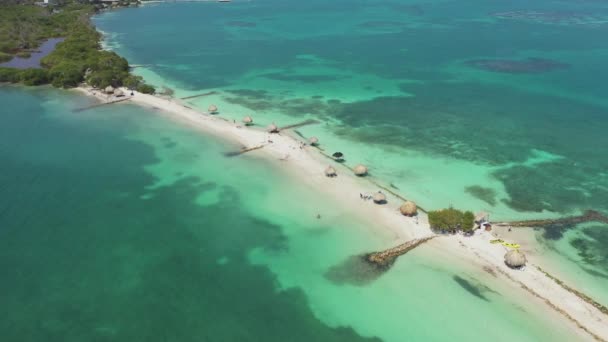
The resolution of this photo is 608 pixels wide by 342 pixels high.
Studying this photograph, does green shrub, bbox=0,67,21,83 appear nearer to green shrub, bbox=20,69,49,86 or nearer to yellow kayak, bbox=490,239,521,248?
green shrub, bbox=20,69,49,86

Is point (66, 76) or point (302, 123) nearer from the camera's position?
point (302, 123)

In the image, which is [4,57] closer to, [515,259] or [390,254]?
[390,254]

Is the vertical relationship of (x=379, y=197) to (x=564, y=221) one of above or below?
above

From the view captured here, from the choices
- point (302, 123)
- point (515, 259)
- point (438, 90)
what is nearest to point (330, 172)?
point (302, 123)

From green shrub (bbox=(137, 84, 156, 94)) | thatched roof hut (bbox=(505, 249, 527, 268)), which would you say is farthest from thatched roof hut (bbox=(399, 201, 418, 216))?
green shrub (bbox=(137, 84, 156, 94))

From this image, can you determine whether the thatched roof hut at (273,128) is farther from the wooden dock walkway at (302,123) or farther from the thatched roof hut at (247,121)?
the thatched roof hut at (247,121)

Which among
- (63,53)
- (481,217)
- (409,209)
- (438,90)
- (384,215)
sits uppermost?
(63,53)
